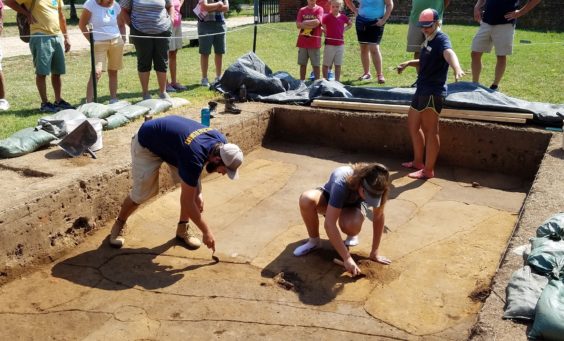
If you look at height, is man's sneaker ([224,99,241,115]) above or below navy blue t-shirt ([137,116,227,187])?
below

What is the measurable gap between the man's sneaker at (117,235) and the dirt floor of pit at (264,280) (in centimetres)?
7

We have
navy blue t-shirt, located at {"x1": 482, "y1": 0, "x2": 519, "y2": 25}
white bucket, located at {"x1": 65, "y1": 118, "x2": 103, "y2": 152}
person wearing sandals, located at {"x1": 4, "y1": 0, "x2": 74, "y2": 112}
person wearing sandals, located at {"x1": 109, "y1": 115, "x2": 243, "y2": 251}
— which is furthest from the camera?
navy blue t-shirt, located at {"x1": 482, "y1": 0, "x2": 519, "y2": 25}

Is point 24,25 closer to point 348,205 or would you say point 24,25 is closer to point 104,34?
point 104,34

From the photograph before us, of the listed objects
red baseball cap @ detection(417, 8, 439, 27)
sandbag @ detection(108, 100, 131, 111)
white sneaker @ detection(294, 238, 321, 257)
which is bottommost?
white sneaker @ detection(294, 238, 321, 257)

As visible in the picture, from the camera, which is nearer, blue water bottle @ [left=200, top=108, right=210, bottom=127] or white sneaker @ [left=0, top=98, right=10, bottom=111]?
blue water bottle @ [left=200, top=108, right=210, bottom=127]

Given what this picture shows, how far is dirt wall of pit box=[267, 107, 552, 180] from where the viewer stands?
7.01 meters

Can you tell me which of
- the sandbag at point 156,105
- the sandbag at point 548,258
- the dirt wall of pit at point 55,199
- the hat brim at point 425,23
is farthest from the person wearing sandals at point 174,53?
the sandbag at point 548,258

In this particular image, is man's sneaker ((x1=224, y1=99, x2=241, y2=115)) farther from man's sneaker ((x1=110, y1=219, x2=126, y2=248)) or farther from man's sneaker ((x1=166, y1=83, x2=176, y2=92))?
man's sneaker ((x1=110, y1=219, x2=126, y2=248))

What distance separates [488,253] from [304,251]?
5.17 feet

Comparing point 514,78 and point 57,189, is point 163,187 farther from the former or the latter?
point 514,78

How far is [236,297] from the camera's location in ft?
14.6

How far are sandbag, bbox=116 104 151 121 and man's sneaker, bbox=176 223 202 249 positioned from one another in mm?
2385

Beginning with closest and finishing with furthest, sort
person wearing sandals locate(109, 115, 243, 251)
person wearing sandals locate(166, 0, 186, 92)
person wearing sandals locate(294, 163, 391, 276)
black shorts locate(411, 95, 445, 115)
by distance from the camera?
person wearing sandals locate(294, 163, 391, 276)
person wearing sandals locate(109, 115, 243, 251)
black shorts locate(411, 95, 445, 115)
person wearing sandals locate(166, 0, 186, 92)

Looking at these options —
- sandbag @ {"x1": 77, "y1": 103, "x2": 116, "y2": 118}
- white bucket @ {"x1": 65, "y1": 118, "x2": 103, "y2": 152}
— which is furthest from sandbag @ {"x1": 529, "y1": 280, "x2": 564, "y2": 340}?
sandbag @ {"x1": 77, "y1": 103, "x2": 116, "y2": 118}
